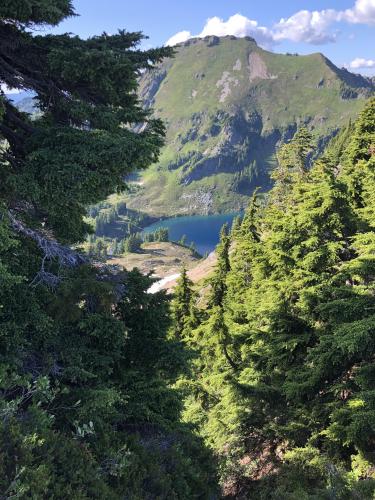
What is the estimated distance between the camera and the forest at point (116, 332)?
8.29 metres

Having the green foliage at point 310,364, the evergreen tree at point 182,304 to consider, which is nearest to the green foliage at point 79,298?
the green foliage at point 310,364

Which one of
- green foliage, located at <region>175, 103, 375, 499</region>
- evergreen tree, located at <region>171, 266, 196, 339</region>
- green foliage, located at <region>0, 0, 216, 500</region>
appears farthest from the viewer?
evergreen tree, located at <region>171, 266, 196, 339</region>

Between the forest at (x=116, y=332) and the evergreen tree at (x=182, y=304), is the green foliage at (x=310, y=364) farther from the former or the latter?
the evergreen tree at (x=182, y=304)

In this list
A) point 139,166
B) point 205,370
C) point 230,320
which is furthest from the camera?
point 205,370

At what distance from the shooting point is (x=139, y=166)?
33.4ft

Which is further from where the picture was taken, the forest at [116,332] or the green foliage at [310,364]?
the green foliage at [310,364]

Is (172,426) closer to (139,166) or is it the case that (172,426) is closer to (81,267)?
(81,267)

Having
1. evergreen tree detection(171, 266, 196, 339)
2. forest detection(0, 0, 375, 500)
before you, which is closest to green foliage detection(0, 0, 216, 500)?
forest detection(0, 0, 375, 500)

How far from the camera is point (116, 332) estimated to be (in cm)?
1018

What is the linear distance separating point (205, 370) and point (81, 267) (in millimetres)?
25890

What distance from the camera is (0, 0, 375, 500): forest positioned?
8.29 m

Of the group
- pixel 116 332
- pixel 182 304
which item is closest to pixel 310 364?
pixel 116 332

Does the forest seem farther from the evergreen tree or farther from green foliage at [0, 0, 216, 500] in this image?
the evergreen tree

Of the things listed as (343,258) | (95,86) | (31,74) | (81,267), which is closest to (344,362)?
(343,258)
